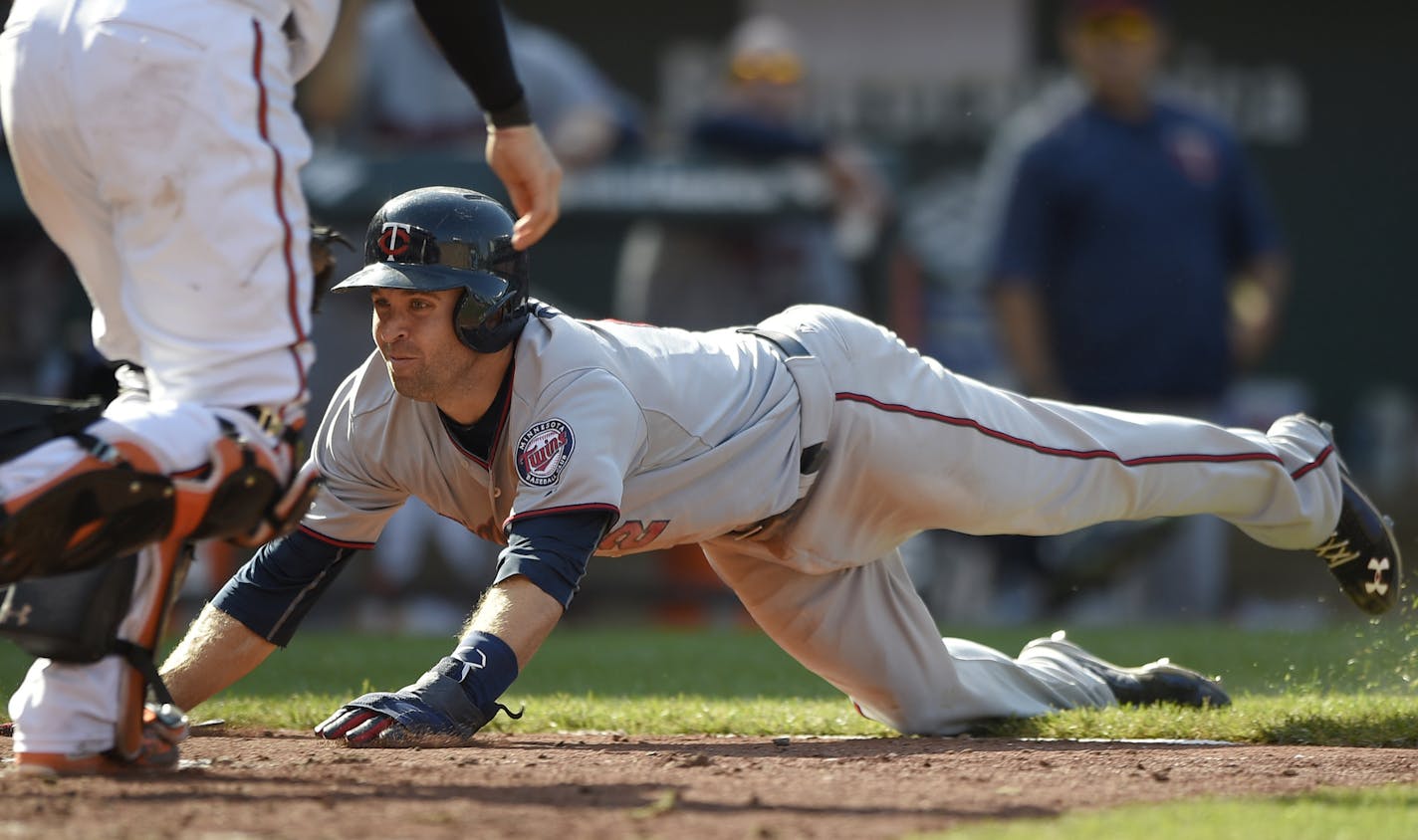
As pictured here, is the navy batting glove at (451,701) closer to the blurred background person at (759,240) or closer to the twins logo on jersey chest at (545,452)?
the twins logo on jersey chest at (545,452)

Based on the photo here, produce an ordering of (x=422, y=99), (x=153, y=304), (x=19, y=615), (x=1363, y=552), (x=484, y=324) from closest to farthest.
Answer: (x=153, y=304), (x=19, y=615), (x=484, y=324), (x=1363, y=552), (x=422, y=99)

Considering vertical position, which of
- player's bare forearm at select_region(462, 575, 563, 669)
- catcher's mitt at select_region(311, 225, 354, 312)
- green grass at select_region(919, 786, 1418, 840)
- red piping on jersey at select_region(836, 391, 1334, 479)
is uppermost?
catcher's mitt at select_region(311, 225, 354, 312)

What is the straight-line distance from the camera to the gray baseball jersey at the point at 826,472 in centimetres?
399

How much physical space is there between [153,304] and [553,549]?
97cm

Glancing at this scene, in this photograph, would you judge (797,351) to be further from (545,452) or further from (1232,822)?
(1232,822)

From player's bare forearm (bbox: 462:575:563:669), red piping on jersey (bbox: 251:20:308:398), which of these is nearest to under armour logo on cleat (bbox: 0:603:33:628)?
red piping on jersey (bbox: 251:20:308:398)

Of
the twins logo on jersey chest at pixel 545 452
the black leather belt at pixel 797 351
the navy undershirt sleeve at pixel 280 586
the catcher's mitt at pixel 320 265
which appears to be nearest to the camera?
the twins logo on jersey chest at pixel 545 452

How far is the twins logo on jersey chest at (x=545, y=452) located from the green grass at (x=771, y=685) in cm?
99

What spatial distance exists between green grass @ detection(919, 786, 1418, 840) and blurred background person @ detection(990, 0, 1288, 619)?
482cm

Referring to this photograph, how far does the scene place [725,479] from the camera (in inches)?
162

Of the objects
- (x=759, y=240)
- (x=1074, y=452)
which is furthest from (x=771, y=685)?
(x=759, y=240)

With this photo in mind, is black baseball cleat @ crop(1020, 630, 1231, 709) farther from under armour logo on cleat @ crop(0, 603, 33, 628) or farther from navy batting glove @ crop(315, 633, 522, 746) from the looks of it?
under armour logo on cleat @ crop(0, 603, 33, 628)

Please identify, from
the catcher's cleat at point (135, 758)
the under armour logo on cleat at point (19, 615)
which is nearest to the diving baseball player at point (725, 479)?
the catcher's cleat at point (135, 758)

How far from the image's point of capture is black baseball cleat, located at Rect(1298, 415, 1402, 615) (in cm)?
483
